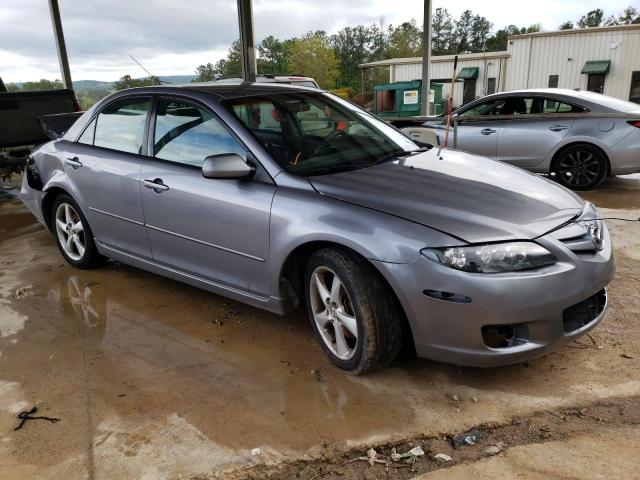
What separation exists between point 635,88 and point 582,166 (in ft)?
75.7

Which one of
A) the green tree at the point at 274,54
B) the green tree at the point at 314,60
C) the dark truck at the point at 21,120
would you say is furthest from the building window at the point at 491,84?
the dark truck at the point at 21,120

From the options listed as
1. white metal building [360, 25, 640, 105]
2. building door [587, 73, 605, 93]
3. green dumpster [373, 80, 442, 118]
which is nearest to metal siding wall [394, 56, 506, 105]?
white metal building [360, 25, 640, 105]

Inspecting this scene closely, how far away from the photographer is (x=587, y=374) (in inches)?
110

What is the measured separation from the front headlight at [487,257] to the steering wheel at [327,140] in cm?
117

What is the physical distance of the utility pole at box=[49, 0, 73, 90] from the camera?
1135 centimetres

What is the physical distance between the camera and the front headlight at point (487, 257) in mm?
2400

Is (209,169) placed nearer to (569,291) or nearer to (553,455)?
(569,291)

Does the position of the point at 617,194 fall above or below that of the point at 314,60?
below

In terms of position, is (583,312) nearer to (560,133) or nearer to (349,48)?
(560,133)

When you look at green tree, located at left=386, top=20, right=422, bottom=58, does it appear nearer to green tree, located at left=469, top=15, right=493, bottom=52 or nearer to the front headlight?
green tree, located at left=469, top=15, right=493, bottom=52

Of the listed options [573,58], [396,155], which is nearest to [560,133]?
[396,155]

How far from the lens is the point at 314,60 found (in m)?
33.0

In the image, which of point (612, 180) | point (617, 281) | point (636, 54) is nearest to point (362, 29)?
point (636, 54)

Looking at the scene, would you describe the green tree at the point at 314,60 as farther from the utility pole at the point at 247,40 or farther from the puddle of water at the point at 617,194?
the puddle of water at the point at 617,194
